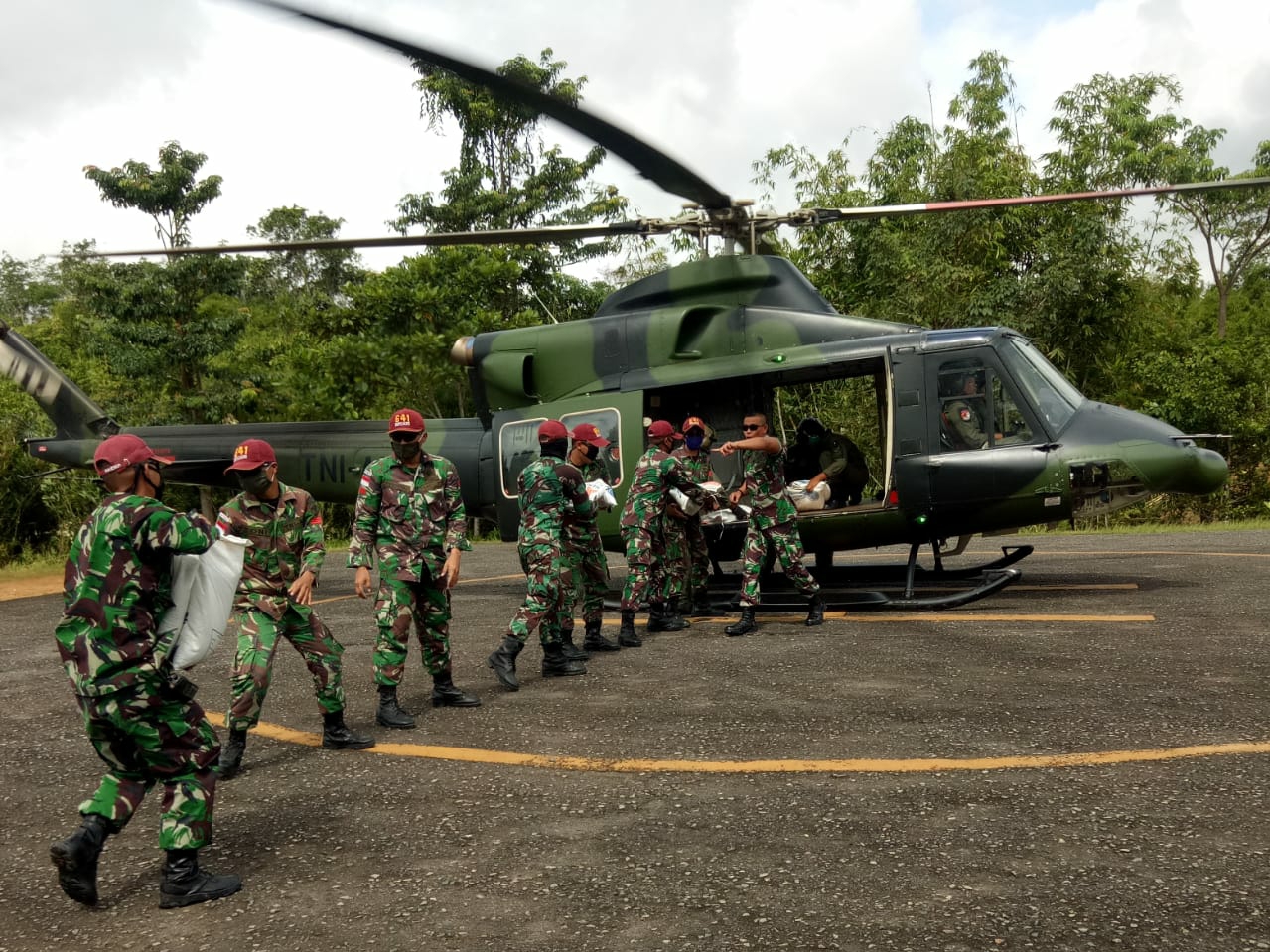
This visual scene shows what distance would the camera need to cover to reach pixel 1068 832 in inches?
155

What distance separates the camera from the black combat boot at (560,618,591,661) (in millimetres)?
7514

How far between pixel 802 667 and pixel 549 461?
228 centimetres

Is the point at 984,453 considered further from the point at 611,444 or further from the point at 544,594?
the point at 544,594

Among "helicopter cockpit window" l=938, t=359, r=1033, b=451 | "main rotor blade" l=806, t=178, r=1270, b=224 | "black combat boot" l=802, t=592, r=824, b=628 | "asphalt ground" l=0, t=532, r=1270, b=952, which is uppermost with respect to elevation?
"main rotor blade" l=806, t=178, r=1270, b=224

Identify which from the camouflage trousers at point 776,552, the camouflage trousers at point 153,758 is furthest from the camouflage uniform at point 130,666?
the camouflage trousers at point 776,552

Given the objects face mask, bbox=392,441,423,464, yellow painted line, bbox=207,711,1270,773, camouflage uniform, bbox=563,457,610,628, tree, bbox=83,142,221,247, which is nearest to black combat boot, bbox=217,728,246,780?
yellow painted line, bbox=207,711,1270,773

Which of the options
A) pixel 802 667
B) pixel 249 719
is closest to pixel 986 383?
pixel 802 667

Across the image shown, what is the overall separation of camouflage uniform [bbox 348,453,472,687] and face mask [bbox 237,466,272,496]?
26.4 inches

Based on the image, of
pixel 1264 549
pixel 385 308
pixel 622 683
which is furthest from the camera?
pixel 385 308

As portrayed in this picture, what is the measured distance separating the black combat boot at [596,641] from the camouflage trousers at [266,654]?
116 inches

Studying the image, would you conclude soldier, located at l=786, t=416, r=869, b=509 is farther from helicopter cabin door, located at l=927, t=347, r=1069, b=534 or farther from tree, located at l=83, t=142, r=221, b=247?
tree, located at l=83, t=142, r=221, b=247

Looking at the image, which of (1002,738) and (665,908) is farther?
(1002,738)

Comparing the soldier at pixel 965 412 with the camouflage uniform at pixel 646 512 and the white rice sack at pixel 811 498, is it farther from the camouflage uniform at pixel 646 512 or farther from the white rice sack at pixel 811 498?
the camouflage uniform at pixel 646 512

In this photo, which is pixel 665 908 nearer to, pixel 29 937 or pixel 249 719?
pixel 29 937
